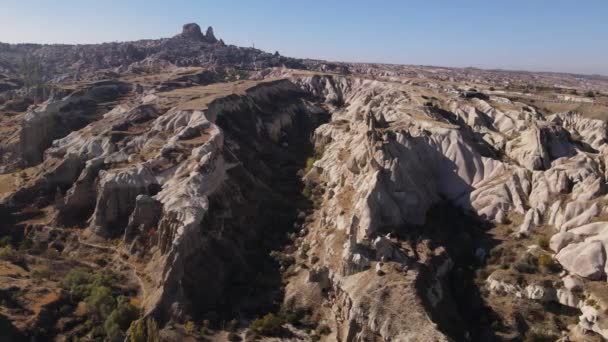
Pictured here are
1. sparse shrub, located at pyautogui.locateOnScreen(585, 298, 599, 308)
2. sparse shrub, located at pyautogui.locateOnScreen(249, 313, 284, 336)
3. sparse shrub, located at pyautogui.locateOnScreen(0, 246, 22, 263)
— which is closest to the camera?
sparse shrub, located at pyautogui.locateOnScreen(585, 298, 599, 308)

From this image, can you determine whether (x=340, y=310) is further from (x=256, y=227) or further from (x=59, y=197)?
(x=59, y=197)

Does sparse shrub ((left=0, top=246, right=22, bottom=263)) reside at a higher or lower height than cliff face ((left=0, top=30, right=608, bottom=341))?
lower

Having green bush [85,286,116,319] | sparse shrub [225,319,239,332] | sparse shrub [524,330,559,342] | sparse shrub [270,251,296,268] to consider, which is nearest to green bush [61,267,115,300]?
green bush [85,286,116,319]

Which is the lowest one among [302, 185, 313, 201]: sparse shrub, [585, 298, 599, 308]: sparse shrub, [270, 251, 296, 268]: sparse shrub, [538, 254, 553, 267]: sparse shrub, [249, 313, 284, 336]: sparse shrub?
[249, 313, 284, 336]: sparse shrub

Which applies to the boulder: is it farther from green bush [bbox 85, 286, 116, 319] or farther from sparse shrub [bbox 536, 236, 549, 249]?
green bush [bbox 85, 286, 116, 319]

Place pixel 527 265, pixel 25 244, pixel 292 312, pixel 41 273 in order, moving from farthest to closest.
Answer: pixel 25 244 < pixel 41 273 < pixel 527 265 < pixel 292 312

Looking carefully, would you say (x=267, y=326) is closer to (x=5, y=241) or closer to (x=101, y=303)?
(x=101, y=303)

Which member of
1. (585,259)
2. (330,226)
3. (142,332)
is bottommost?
(142,332)

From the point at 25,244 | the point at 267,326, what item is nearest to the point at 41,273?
the point at 25,244

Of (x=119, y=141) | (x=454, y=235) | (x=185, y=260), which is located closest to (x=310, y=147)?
(x=119, y=141)
